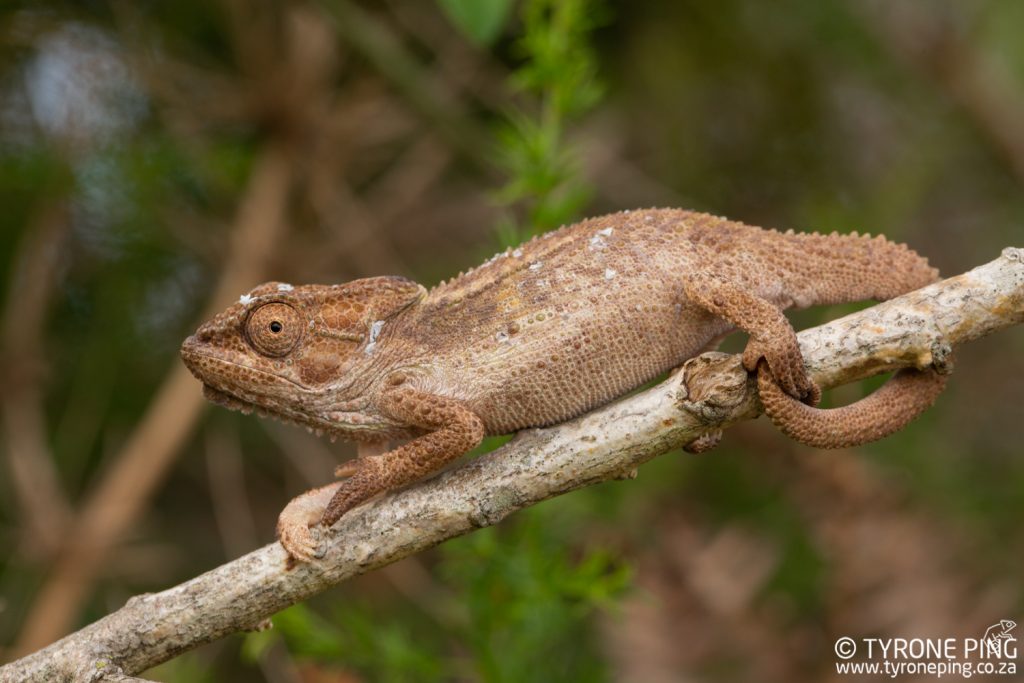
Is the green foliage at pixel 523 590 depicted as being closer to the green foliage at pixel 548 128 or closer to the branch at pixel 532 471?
the branch at pixel 532 471

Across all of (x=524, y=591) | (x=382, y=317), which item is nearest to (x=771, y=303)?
(x=382, y=317)

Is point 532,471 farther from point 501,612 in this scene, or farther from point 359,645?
point 359,645

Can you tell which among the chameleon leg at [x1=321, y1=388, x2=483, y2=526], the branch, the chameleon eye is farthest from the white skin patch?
the branch

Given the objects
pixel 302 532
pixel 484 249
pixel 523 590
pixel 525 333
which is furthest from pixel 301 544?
pixel 484 249

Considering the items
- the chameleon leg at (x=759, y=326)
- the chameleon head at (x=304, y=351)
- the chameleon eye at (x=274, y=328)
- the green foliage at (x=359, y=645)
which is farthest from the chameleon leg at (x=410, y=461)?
the green foliage at (x=359, y=645)

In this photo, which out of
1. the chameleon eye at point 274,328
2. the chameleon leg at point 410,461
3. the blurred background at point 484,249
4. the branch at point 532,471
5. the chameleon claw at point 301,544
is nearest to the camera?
the branch at point 532,471

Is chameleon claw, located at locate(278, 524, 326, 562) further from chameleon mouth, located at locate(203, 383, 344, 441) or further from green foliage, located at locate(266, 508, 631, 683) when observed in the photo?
green foliage, located at locate(266, 508, 631, 683)
